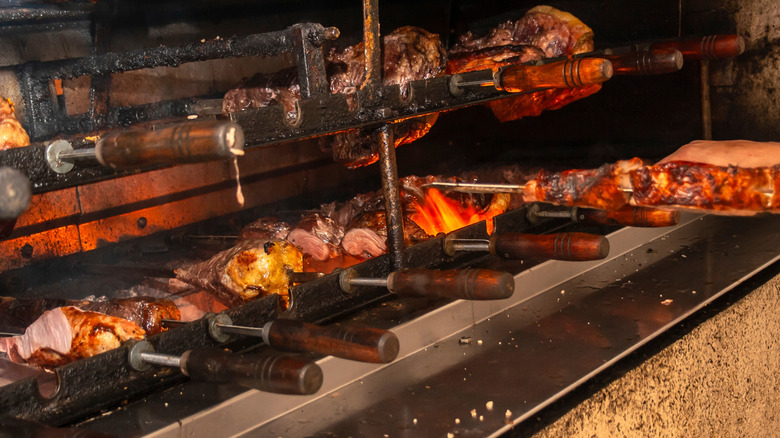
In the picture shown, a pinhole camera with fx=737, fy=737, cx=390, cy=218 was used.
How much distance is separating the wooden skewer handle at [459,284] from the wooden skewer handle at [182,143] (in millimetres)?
992

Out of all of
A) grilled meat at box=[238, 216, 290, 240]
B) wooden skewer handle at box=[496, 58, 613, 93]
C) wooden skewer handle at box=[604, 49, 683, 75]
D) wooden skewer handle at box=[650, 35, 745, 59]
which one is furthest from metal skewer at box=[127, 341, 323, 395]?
wooden skewer handle at box=[650, 35, 745, 59]

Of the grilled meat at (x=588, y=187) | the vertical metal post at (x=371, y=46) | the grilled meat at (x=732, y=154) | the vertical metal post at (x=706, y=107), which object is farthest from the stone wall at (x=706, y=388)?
the vertical metal post at (x=706, y=107)

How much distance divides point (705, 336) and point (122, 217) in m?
2.82

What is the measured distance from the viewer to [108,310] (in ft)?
Result: 8.98

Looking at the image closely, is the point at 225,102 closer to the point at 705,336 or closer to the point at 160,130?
the point at 160,130

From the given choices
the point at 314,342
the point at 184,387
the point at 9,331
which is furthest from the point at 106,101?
the point at 314,342

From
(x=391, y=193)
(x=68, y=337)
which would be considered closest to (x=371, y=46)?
(x=391, y=193)

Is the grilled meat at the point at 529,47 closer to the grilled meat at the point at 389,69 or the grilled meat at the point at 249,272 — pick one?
the grilled meat at the point at 389,69

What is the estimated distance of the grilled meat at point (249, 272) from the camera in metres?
3.07

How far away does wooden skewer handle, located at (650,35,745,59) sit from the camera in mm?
3760

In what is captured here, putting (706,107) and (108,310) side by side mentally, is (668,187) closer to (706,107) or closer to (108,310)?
(108,310)

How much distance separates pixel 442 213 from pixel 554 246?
64.1 inches

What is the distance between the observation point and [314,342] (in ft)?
6.39

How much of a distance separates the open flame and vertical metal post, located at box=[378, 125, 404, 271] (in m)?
1.04
